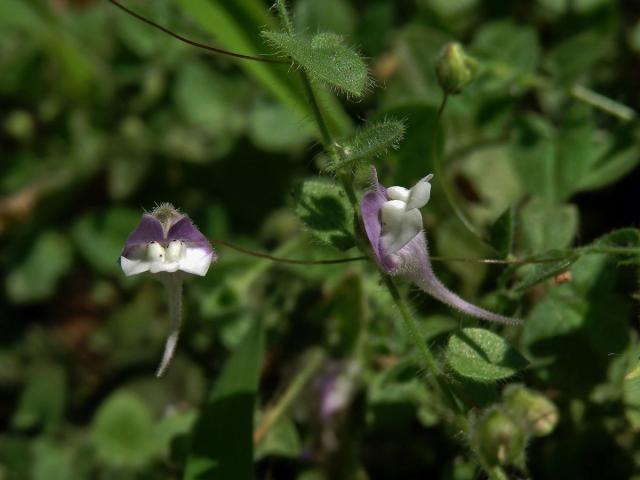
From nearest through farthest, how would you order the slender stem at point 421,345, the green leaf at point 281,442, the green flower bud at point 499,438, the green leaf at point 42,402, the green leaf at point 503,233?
1. the green flower bud at point 499,438
2. the slender stem at point 421,345
3. the green leaf at point 503,233
4. the green leaf at point 281,442
5. the green leaf at point 42,402

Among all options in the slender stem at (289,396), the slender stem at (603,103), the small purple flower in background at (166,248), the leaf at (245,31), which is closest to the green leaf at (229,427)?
the slender stem at (289,396)

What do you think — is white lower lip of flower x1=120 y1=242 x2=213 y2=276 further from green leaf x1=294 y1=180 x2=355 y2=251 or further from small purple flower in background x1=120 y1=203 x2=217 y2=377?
green leaf x1=294 y1=180 x2=355 y2=251

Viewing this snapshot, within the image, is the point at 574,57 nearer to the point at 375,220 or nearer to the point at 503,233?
the point at 503,233

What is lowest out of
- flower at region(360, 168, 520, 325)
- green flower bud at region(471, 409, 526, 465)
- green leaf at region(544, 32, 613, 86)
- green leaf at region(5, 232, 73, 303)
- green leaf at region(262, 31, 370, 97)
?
green flower bud at region(471, 409, 526, 465)

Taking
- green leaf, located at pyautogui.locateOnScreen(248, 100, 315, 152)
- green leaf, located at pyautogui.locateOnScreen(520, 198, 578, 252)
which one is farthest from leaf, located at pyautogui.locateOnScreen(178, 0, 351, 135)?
green leaf, located at pyautogui.locateOnScreen(520, 198, 578, 252)

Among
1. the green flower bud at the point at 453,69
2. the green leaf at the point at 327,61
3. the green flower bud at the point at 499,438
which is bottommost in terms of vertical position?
the green flower bud at the point at 499,438

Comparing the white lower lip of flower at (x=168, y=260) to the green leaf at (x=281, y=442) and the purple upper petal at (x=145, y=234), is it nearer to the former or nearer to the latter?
the purple upper petal at (x=145, y=234)

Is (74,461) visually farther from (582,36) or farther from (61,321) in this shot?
(582,36)
